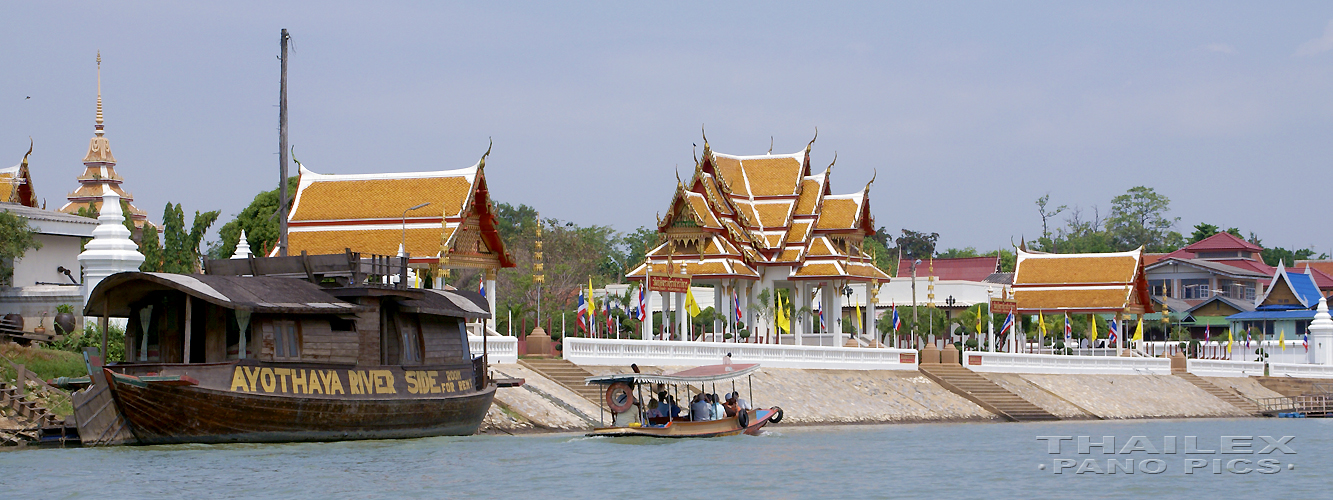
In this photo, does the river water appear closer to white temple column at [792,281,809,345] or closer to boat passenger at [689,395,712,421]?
boat passenger at [689,395,712,421]

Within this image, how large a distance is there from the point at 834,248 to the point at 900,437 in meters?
22.3

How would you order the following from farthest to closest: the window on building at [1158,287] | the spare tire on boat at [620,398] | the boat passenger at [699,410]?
the window on building at [1158,287]
the boat passenger at [699,410]
the spare tire on boat at [620,398]

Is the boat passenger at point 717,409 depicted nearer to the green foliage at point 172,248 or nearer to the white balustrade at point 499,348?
the white balustrade at point 499,348

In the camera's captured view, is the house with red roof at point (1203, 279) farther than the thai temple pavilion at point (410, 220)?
Yes

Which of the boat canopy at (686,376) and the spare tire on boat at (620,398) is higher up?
the boat canopy at (686,376)

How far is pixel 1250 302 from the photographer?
84.7m

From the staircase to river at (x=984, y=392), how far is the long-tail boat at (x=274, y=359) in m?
20.7

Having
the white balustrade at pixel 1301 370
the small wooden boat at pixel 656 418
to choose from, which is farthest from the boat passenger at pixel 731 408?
the white balustrade at pixel 1301 370

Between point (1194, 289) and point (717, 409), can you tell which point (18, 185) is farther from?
point (1194, 289)

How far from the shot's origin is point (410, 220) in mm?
43750

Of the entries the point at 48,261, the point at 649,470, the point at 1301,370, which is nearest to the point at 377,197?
the point at 48,261

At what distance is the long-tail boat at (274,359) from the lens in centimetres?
2506

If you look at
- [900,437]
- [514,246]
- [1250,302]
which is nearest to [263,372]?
[900,437]

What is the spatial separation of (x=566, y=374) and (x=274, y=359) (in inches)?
496
